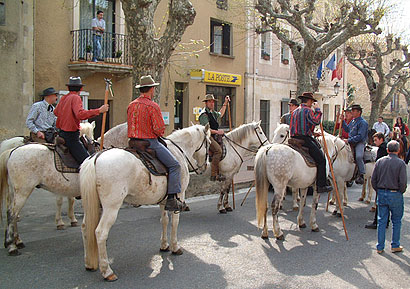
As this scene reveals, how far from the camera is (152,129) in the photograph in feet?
18.4

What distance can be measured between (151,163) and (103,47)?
36.1ft

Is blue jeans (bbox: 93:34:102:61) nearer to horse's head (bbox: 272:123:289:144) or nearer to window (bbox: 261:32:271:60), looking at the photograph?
horse's head (bbox: 272:123:289:144)

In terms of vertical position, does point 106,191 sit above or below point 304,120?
below

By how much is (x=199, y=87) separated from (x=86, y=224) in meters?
15.8

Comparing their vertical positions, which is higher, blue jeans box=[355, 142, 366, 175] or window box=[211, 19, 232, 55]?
window box=[211, 19, 232, 55]

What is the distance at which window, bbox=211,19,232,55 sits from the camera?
21.2 m

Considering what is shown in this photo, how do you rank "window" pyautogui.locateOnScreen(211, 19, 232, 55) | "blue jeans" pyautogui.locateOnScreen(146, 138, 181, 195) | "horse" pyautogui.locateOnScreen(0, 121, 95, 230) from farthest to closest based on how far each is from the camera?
"window" pyautogui.locateOnScreen(211, 19, 232, 55) < "horse" pyautogui.locateOnScreen(0, 121, 95, 230) < "blue jeans" pyautogui.locateOnScreen(146, 138, 181, 195)

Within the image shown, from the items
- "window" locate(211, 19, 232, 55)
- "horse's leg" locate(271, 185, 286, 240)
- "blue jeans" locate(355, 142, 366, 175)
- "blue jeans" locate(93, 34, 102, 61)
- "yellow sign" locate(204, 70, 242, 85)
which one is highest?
"window" locate(211, 19, 232, 55)

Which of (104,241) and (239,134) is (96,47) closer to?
(239,134)

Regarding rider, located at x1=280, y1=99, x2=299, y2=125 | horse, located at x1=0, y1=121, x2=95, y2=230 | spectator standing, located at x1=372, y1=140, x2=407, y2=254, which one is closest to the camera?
spectator standing, located at x1=372, y1=140, x2=407, y2=254

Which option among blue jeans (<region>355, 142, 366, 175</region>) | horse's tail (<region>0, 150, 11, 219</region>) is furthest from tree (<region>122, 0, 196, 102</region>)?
blue jeans (<region>355, 142, 366, 175</region>)

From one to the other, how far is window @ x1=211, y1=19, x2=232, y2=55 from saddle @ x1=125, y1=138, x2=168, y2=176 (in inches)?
645

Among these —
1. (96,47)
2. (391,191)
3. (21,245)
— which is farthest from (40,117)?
(96,47)

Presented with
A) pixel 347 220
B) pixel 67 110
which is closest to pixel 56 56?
pixel 67 110
